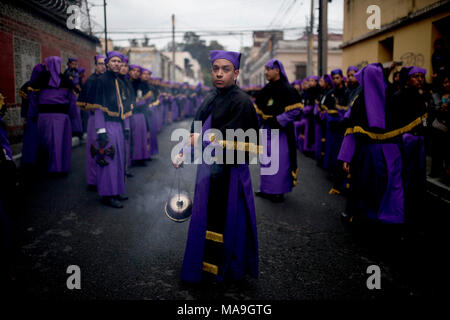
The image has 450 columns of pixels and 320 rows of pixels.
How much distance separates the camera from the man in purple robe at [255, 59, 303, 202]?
590 centimetres

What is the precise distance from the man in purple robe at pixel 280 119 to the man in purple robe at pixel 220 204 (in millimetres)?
2787

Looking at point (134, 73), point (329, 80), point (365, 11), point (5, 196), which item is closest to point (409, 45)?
point (365, 11)

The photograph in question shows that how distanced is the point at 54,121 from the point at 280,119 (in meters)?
4.74

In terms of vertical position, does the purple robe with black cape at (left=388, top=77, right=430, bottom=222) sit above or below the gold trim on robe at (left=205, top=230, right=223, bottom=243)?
above

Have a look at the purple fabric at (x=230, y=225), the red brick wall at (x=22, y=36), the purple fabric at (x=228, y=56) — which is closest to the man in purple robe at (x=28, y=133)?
the red brick wall at (x=22, y=36)

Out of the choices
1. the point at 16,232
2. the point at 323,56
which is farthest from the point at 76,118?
the point at 323,56

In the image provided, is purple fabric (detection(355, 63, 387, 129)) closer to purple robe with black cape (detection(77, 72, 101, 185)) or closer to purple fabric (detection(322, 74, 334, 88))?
purple robe with black cape (detection(77, 72, 101, 185))

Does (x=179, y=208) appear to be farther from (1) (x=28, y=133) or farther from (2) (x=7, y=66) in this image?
(2) (x=7, y=66)

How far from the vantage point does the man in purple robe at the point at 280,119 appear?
5.90 metres

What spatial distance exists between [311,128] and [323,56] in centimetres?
341

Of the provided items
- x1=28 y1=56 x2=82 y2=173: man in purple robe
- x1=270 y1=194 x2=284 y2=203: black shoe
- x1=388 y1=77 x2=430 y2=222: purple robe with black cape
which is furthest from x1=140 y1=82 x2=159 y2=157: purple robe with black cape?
x1=388 y1=77 x2=430 y2=222: purple robe with black cape

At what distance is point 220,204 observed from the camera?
3227mm

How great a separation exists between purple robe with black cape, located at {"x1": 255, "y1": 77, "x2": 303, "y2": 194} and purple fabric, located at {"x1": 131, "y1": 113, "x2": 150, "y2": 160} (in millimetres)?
3938
